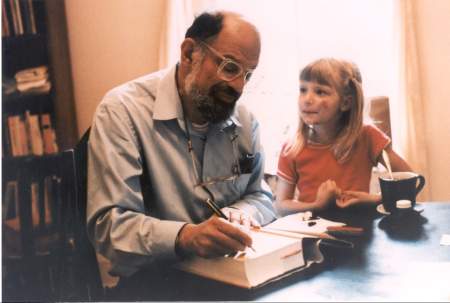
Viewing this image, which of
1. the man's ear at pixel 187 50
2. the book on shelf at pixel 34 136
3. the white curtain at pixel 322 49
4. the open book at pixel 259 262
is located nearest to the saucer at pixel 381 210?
the white curtain at pixel 322 49

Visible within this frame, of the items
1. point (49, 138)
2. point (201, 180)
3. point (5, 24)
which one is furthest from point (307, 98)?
point (5, 24)

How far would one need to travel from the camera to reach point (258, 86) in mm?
1513

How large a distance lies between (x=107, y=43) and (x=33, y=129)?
10.2 inches

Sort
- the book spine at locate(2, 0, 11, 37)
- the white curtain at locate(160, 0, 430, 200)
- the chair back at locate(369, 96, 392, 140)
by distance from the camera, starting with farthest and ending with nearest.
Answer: the chair back at locate(369, 96, 392, 140)
the white curtain at locate(160, 0, 430, 200)
the book spine at locate(2, 0, 11, 37)

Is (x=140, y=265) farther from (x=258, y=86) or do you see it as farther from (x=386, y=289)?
(x=258, y=86)

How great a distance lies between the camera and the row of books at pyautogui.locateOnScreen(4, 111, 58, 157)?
949 millimetres

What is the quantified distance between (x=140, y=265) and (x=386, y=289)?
1.35 feet

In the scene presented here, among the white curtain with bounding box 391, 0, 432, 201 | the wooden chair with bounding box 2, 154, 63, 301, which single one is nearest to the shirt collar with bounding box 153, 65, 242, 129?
the wooden chair with bounding box 2, 154, 63, 301

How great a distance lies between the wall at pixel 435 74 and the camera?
1.10m

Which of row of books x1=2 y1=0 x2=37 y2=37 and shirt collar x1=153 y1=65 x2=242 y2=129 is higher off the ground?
row of books x1=2 y1=0 x2=37 y2=37

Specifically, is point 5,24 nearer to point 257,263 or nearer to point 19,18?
point 19,18

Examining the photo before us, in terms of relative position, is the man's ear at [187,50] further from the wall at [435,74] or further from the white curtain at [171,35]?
the wall at [435,74]

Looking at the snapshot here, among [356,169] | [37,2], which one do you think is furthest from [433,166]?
[37,2]

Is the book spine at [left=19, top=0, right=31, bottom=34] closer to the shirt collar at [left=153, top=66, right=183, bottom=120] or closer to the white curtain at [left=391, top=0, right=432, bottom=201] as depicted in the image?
the shirt collar at [left=153, top=66, right=183, bottom=120]
